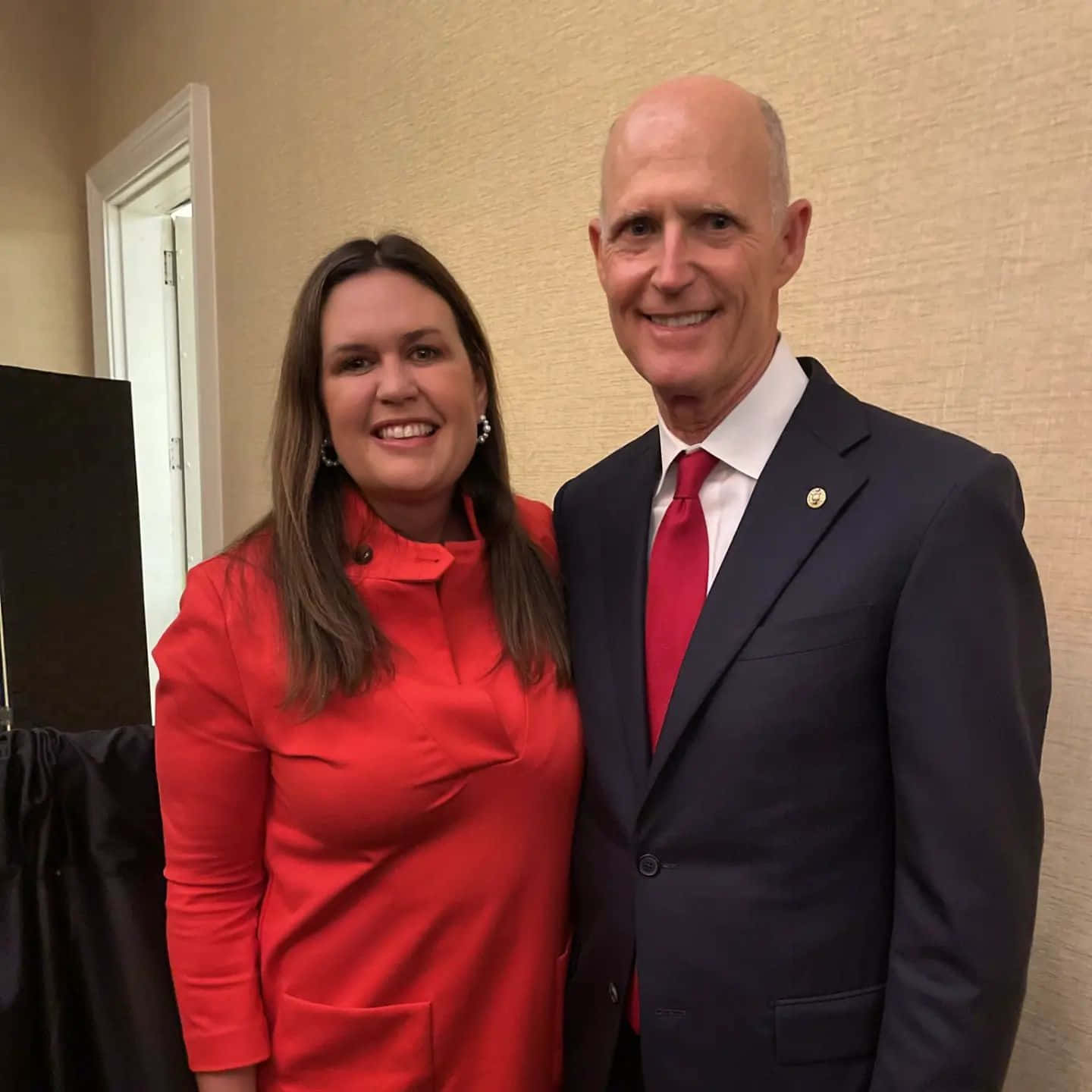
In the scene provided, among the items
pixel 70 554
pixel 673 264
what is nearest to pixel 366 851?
pixel 673 264

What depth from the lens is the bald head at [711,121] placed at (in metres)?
0.91

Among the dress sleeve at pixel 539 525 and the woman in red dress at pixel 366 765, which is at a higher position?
the dress sleeve at pixel 539 525

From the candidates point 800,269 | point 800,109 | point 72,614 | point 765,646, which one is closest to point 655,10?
point 800,109

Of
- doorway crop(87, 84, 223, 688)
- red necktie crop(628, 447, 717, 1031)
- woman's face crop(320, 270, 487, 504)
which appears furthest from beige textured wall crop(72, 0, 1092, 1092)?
doorway crop(87, 84, 223, 688)

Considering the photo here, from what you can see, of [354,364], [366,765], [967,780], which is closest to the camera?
[967,780]

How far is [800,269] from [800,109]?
19 cm

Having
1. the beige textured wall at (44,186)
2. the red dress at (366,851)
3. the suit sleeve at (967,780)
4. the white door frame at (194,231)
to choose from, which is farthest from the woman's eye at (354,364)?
the beige textured wall at (44,186)

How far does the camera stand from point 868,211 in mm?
1173

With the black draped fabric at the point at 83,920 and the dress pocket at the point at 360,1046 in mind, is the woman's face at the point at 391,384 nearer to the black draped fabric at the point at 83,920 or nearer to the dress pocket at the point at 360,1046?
the black draped fabric at the point at 83,920

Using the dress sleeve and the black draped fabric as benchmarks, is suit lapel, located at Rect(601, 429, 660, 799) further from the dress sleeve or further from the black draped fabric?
the black draped fabric

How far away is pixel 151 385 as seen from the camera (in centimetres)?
342

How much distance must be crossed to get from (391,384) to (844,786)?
2.05 ft

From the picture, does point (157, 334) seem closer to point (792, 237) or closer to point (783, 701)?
point (792, 237)

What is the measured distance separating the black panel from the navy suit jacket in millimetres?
1048
